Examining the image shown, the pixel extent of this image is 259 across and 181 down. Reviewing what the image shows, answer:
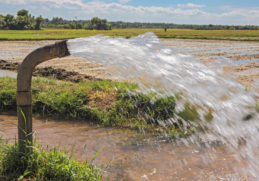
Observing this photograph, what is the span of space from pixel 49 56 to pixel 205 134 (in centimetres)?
277

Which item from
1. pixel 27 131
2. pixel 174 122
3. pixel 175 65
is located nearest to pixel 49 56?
pixel 27 131

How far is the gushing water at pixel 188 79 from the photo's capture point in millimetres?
2547

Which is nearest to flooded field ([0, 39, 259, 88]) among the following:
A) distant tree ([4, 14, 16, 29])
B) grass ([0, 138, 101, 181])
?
grass ([0, 138, 101, 181])

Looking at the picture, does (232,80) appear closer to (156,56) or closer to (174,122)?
(174,122)

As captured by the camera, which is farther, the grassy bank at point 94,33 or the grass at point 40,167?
the grassy bank at point 94,33

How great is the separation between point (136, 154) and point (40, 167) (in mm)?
1400

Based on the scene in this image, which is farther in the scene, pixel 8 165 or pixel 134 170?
pixel 134 170

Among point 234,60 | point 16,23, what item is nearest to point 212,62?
point 234,60

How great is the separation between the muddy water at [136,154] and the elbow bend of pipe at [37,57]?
749 millimetres

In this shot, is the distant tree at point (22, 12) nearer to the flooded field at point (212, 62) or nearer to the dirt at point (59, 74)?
the flooded field at point (212, 62)

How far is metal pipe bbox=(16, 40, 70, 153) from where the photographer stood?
2207 mm

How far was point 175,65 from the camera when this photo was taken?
320 centimetres

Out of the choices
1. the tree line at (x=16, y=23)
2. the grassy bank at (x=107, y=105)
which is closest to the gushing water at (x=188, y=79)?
the grassy bank at (x=107, y=105)

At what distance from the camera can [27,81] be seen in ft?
7.66
